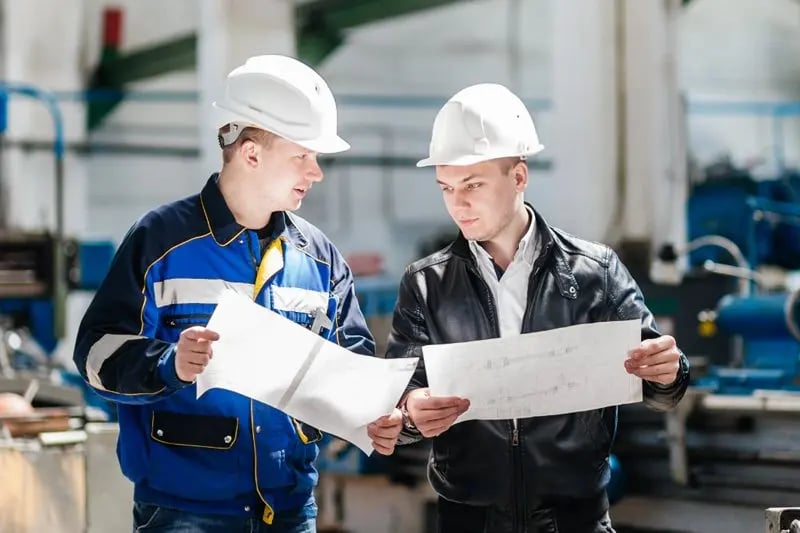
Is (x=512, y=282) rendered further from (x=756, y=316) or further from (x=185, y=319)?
(x=756, y=316)

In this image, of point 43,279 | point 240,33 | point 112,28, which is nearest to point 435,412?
point 43,279

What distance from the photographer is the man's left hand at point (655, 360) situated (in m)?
1.84

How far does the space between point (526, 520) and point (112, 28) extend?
11.6 m

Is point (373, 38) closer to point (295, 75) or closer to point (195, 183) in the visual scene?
point (195, 183)

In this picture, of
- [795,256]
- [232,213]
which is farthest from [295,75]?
[795,256]

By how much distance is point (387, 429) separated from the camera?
1886mm

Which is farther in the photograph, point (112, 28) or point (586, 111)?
point (112, 28)

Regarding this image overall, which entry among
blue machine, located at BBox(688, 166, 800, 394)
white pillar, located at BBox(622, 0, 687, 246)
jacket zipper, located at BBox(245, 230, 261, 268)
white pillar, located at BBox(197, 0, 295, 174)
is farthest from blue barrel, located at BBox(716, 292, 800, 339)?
white pillar, located at BBox(197, 0, 295, 174)

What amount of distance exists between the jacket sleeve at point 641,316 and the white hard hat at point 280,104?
1.62ft

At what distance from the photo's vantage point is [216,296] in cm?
188

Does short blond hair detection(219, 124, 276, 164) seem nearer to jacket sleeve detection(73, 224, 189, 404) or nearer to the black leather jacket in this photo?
jacket sleeve detection(73, 224, 189, 404)

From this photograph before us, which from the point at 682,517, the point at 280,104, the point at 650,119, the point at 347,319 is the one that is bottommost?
the point at 682,517

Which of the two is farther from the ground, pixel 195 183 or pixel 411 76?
pixel 411 76

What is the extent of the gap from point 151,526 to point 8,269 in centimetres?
516
